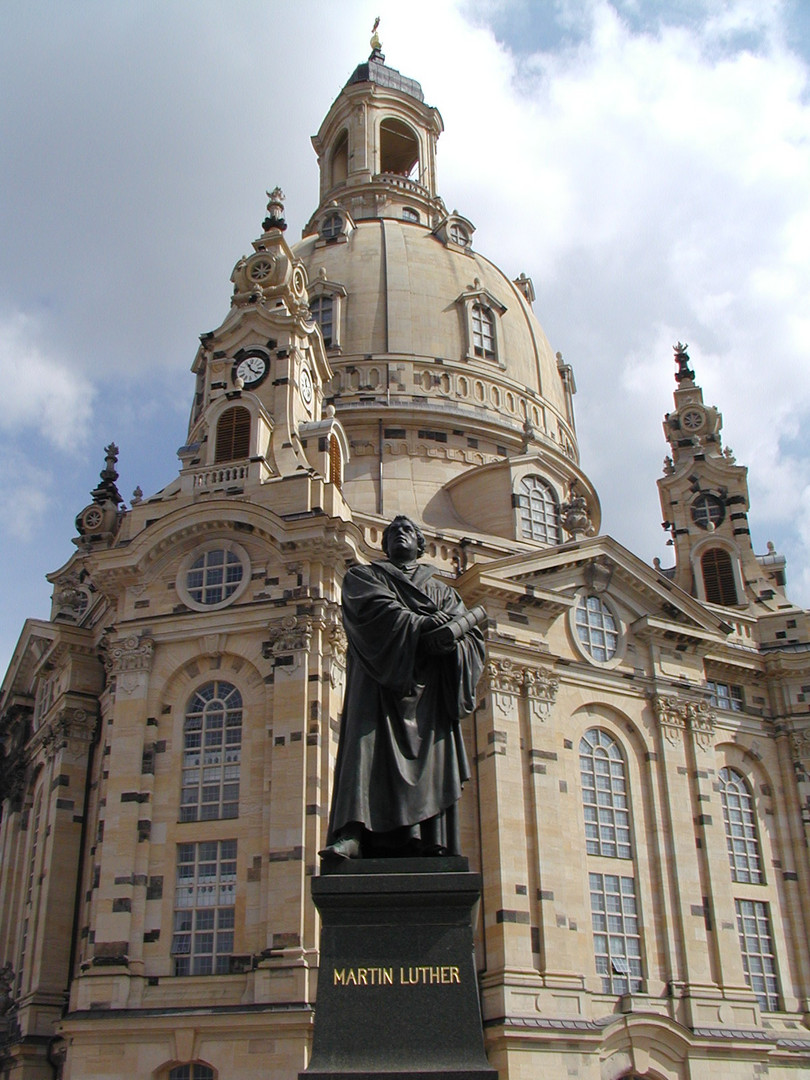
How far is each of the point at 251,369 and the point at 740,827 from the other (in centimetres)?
2243

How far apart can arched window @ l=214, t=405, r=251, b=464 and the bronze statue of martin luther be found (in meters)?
26.6

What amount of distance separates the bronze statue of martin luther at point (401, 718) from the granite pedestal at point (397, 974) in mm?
333

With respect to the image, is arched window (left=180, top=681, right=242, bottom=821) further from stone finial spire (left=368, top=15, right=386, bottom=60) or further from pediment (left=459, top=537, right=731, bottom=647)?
stone finial spire (left=368, top=15, right=386, bottom=60)

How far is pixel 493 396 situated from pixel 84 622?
62.8ft

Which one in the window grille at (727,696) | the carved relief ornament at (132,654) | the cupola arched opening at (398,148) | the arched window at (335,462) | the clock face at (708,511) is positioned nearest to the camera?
the carved relief ornament at (132,654)

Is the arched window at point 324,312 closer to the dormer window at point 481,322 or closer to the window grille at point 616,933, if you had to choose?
the dormer window at point 481,322

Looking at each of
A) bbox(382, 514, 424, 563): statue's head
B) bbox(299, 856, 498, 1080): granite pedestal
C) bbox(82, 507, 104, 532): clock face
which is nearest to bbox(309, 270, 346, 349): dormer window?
bbox(82, 507, 104, 532): clock face

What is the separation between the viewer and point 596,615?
38094 mm

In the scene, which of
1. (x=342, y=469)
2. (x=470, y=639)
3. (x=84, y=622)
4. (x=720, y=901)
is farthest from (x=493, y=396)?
(x=470, y=639)

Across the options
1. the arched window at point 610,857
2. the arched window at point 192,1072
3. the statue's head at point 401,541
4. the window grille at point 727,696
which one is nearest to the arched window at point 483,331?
the window grille at point 727,696

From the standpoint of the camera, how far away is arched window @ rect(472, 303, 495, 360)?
50.5 metres

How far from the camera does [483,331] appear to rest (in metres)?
50.9

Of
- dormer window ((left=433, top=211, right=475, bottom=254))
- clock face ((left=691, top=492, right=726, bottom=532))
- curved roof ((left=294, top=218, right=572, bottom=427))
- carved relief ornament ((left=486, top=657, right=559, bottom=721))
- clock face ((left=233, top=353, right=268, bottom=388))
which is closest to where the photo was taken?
carved relief ornament ((left=486, top=657, right=559, bottom=721))

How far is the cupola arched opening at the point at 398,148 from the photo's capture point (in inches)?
2579
